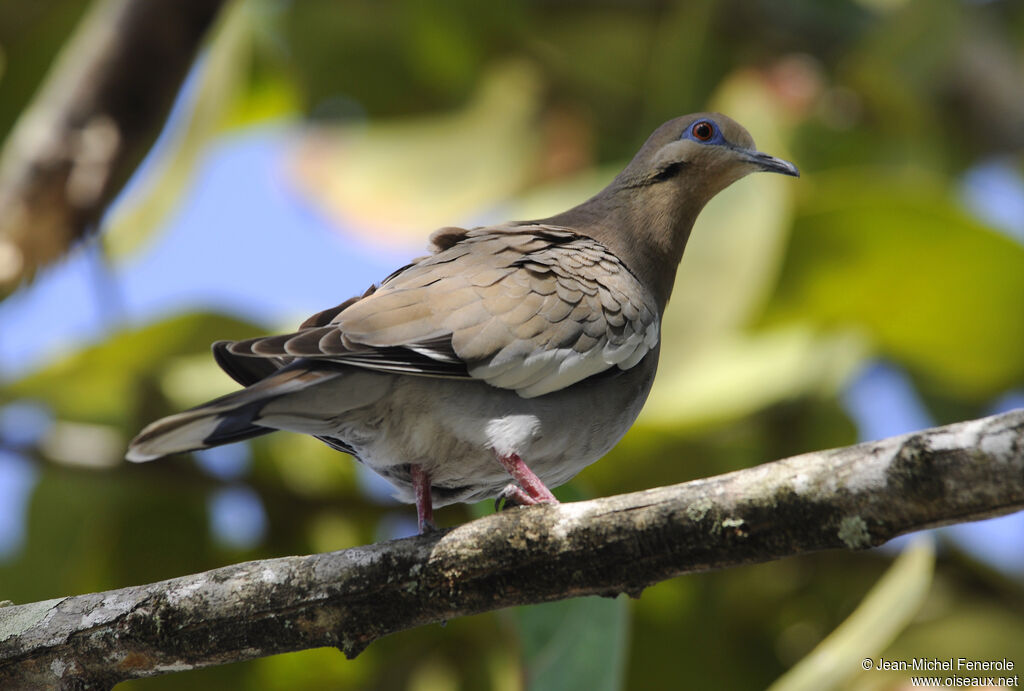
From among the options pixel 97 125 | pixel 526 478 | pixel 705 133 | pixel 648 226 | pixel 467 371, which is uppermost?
pixel 97 125

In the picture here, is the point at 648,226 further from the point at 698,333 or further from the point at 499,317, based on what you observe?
the point at 698,333

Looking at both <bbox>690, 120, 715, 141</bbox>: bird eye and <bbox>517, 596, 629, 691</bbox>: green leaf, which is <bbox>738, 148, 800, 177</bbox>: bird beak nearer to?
<bbox>690, 120, 715, 141</bbox>: bird eye

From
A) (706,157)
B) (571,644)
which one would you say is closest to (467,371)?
(571,644)

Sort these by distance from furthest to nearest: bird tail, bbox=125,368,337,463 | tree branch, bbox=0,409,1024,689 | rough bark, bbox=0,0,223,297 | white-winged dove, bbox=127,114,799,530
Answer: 1. rough bark, bbox=0,0,223,297
2. white-winged dove, bbox=127,114,799,530
3. bird tail, bbox=125,368,337,463
4. tree branch, bbox=0,409,1024,689

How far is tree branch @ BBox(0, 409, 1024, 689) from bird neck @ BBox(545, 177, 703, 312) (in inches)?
56.3

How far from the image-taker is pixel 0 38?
6527 millimetres

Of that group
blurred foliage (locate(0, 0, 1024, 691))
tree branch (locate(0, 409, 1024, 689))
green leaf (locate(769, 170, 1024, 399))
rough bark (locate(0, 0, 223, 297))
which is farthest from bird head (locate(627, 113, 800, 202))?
rough bark (locate(0, 0, 223, 297))

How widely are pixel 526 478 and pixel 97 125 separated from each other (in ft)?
9.72

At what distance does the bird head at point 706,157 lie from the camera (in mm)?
3740

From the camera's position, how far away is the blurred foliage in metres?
4.89

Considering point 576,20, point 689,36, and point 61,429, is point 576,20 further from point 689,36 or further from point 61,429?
point 61,429

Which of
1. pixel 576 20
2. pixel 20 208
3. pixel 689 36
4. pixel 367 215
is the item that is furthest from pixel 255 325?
pixel 576 20

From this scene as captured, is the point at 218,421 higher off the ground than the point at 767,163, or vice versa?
the point at 767,163

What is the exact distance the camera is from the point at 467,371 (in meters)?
2.97
